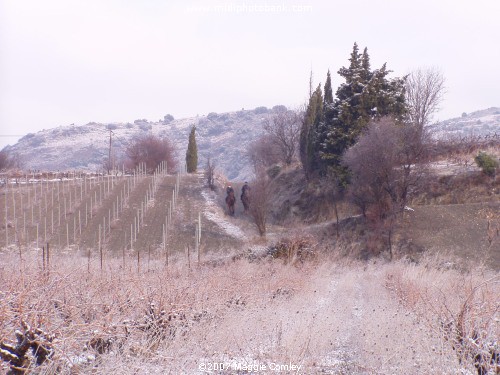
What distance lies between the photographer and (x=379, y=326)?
8281mm

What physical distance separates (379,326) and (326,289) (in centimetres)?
469

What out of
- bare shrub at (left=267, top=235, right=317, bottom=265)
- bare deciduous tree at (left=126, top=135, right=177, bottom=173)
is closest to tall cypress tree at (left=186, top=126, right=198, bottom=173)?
bare deciduous tree at (left=126, top=135, right=177, bottom=173)

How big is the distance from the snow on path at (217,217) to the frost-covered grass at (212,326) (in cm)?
2060

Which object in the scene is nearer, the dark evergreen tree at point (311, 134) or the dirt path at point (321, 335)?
the dirt path at point (321, 335)

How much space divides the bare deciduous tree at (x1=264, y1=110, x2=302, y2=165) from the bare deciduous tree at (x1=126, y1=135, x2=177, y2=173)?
19523mm

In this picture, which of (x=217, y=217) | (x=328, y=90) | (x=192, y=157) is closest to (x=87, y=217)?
(x=217, y=217)

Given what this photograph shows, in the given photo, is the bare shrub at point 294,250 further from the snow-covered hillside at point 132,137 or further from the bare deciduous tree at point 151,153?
the snow-covered hillside at point 132,137

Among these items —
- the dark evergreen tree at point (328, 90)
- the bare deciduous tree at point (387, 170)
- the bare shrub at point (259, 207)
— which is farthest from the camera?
the dark evergreen tree at point (328, 90)

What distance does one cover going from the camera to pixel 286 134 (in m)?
57.4

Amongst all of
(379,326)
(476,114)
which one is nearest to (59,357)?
(379,326)

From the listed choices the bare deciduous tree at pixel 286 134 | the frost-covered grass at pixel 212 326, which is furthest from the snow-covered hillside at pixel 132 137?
the frost-covered grass at pixel 212 326

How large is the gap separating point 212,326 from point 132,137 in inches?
4272

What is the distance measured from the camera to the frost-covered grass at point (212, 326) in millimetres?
6090

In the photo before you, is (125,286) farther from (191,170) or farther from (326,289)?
(191,170)
